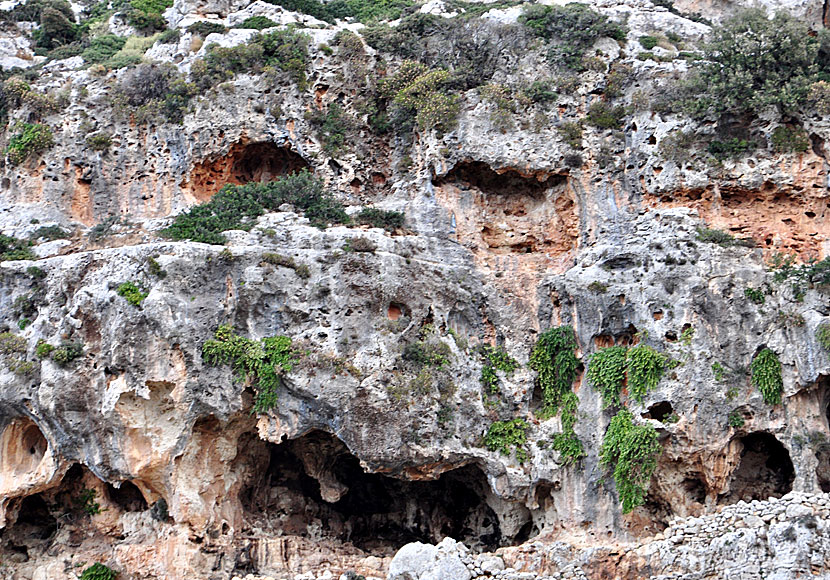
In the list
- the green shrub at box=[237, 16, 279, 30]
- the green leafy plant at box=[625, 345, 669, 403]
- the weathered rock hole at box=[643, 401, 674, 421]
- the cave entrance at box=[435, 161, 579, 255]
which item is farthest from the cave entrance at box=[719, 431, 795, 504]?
the green shrub at box=[237, 16, 279, 30]

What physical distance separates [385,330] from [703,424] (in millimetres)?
7614

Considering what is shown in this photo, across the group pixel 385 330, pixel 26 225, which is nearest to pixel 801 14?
pixel 385 330

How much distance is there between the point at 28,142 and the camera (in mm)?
27453

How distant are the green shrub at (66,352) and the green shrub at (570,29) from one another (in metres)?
15.3

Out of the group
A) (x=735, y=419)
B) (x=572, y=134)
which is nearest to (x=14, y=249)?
(x=572, y=134)

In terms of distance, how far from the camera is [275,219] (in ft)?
80.1

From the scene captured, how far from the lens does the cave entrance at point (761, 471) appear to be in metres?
22.1

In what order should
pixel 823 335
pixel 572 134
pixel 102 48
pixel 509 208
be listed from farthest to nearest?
pixel 102 48
pixel 509 208
pixel 572 134
pixel 823 335

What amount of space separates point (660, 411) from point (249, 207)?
460 inches

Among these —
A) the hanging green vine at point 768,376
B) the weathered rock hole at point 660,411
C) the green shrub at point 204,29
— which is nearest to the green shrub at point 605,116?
the hanging green vine at point 768,376

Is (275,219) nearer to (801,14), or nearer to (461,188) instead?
(461,188)

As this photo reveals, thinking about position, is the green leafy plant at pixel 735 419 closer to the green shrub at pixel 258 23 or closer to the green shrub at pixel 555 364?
the green shrub at pixel 555 364

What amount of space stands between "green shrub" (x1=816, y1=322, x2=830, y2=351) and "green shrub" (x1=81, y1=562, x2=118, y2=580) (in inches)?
669

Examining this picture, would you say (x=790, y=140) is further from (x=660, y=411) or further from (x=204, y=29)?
(x=204, y=29)
